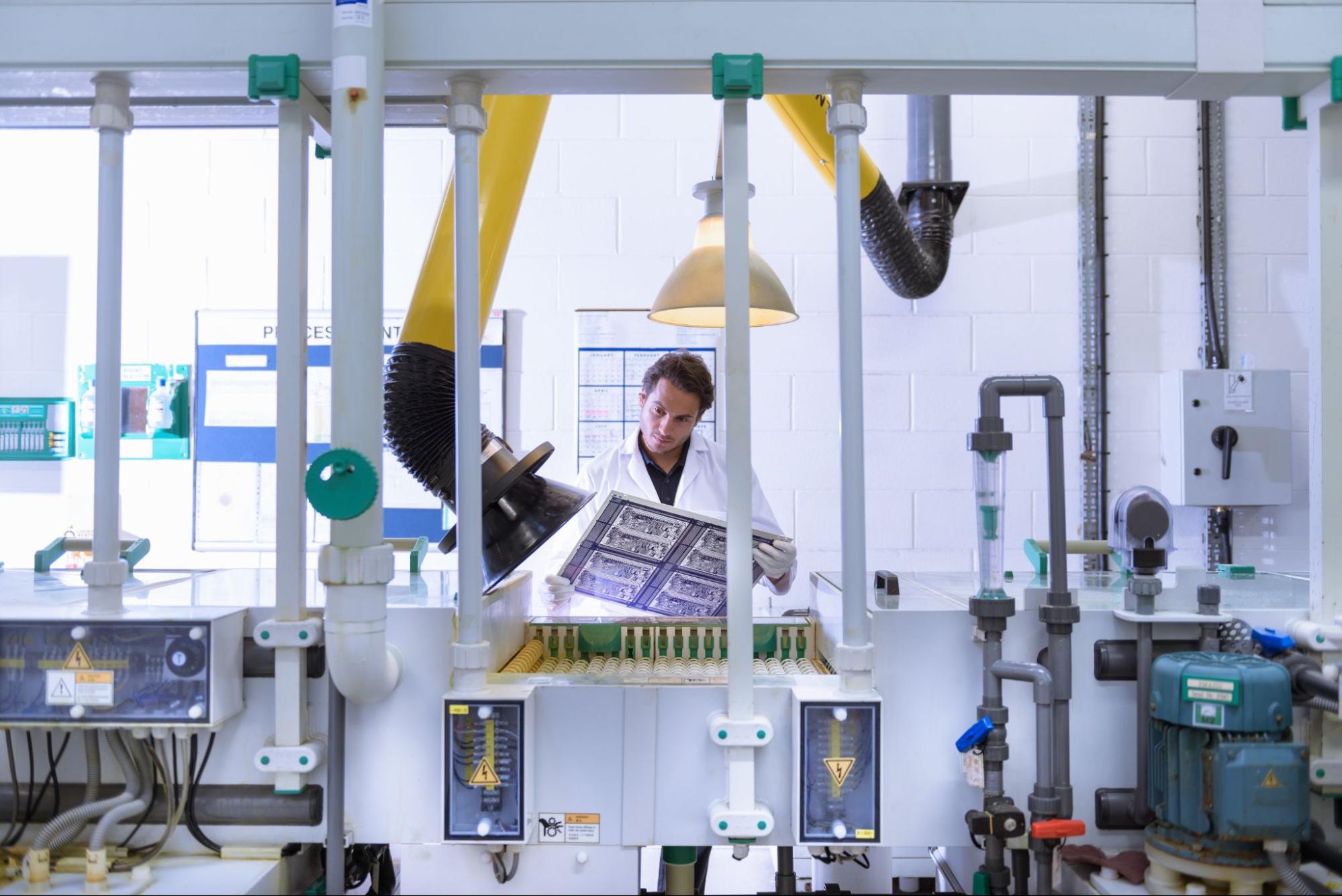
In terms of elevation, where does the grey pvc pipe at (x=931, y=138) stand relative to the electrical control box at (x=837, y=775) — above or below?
above

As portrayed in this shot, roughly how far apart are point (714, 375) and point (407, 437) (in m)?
1.81

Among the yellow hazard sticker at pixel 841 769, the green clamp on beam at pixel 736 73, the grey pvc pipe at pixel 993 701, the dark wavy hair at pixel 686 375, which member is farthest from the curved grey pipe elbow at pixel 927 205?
the yellow hazard sticker at pixel 841 769

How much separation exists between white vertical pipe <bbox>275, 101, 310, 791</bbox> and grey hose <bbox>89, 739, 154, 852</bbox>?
0.53 feet

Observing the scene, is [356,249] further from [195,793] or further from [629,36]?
[195,793]

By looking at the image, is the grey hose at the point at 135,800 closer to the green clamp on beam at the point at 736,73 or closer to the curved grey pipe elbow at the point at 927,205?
the green clamp on beam at the point at 736,73

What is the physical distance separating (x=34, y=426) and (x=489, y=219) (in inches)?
97.6

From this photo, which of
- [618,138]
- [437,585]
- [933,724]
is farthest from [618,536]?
[618,138]

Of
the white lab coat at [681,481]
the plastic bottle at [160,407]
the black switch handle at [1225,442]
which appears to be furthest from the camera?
the plastic bottle at [160,407]

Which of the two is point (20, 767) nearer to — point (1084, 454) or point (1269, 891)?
point (1269, 891)

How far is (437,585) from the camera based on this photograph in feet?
4.51

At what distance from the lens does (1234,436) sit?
279 cm

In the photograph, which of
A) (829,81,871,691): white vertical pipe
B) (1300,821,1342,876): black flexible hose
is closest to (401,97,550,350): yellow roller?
(829,81,871,691): white vertical pipe

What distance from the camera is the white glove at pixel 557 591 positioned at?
1921mm

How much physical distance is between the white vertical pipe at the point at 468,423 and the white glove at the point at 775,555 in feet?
3.13
